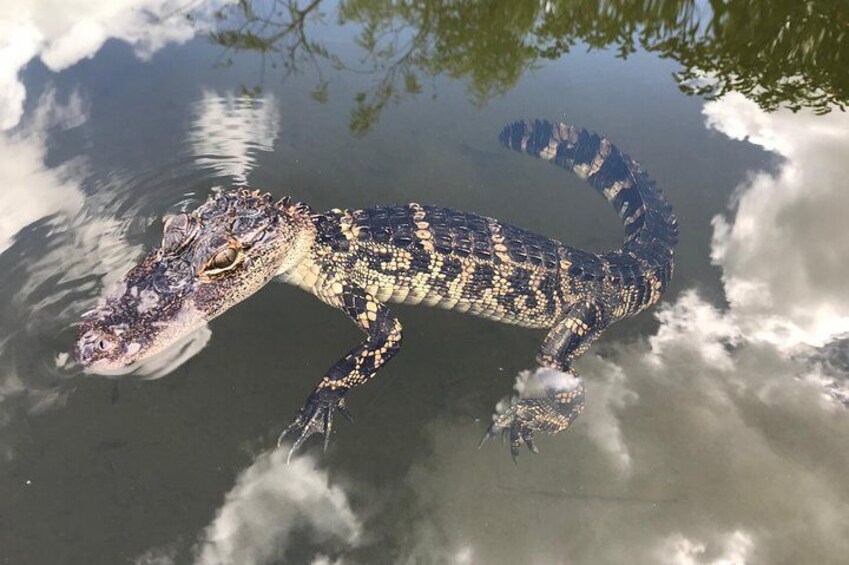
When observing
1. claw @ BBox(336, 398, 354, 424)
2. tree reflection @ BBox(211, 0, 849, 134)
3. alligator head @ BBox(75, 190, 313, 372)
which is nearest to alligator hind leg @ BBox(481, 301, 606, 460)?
claw @ BBox(336, 398, 354, 424)

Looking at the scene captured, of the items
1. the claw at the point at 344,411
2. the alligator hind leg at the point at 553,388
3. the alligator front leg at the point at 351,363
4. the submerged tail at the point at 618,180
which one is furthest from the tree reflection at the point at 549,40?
the claw at the point at 344,411

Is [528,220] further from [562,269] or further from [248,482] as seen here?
[248,482]

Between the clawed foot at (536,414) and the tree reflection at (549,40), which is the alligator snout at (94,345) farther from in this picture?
the tree reflection at (549,40)

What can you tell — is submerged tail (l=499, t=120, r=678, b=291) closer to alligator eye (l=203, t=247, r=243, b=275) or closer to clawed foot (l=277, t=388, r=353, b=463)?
clawed foot (l=277, t=388, r=353, b=463)

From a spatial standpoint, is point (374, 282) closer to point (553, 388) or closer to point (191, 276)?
point (191, 276)

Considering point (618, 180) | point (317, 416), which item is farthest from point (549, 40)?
point (317, 416)

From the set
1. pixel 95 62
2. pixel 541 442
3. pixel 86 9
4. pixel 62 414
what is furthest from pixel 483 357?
pixel 86 9
